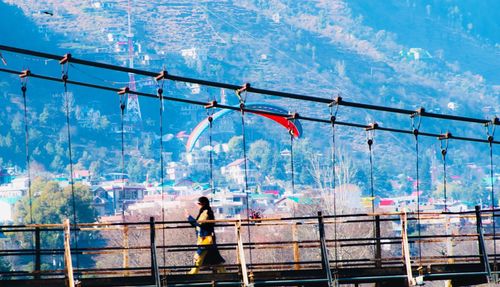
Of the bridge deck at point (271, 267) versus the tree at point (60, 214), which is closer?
the bridge deck at point (271, 267)

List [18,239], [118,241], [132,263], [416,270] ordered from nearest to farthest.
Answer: [416,270]
[132,263]
[118,241]
[18,239]

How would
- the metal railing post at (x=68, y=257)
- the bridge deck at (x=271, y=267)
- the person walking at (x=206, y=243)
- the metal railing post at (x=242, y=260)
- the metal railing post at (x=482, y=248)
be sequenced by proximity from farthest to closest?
1. the metal railing post at (x=482, y=248)
2. the person walking at (x=206, y=243)
3. the metal railing post at (x=242, y=260)
4. the bridge deck at (x=271, y=267)
5. the metal railing post at (x=68, y=257)

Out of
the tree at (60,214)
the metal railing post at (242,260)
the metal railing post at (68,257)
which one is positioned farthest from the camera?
the tree at (60,214)

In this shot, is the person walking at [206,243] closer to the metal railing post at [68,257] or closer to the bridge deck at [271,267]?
the bridge deck at [271,267]

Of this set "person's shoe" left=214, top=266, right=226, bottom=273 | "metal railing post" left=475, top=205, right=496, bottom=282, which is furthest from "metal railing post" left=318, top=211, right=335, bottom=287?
"metal railing post" left=475, top=205, right=496, bottom=282

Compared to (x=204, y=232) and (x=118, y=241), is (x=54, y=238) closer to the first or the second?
(x=118, y=241)

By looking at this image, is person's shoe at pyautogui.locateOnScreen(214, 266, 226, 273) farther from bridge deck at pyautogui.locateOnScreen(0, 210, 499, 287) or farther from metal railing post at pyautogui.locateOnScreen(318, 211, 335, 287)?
metal railing post at pyautogui.locateOnScreen(318, 211, 335, 287)

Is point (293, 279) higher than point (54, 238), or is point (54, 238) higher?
point (54, 238)

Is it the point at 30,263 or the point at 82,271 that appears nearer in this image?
the point at 82,271

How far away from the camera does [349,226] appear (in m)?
134

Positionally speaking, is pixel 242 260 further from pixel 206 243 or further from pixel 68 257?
pixel 68 257

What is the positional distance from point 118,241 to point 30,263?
412 inches

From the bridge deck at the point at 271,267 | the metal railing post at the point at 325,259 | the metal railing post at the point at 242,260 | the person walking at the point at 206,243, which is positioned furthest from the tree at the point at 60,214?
the metal railing post at the point at 242,260

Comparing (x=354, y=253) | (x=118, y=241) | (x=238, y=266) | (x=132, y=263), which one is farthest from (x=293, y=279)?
(x=118, y=241)
